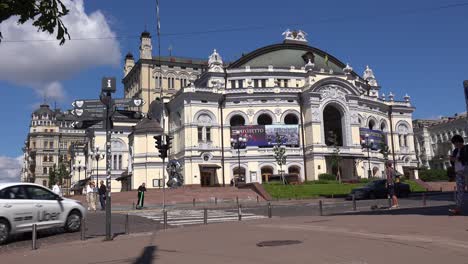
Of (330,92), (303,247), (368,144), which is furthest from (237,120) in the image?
(303,247)

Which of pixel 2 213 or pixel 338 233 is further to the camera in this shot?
pixel 2 213

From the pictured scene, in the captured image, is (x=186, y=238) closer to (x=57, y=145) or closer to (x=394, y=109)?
(x=394, y=109)

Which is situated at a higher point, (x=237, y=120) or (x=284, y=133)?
(x=237, y=120)

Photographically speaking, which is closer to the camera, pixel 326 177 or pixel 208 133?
pixel 326 177

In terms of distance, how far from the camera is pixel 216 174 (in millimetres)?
62031

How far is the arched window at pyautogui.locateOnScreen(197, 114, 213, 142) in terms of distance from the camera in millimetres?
62263

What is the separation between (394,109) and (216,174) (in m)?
32.5

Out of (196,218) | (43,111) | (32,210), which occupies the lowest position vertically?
(196,218)

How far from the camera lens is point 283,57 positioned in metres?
74.6

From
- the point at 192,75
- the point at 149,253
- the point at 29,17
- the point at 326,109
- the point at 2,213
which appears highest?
the point at 192,75

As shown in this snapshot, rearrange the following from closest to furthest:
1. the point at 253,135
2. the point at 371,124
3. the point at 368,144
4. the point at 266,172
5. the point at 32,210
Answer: the point at 32,210
the point at 253,135
the point at 266,172
the point at 368,144
the point at 371,124

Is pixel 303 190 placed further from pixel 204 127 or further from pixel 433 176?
pixel 433 176

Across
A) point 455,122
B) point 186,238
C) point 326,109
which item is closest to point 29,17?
point 186,238

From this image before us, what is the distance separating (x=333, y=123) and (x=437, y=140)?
56.9 metres
